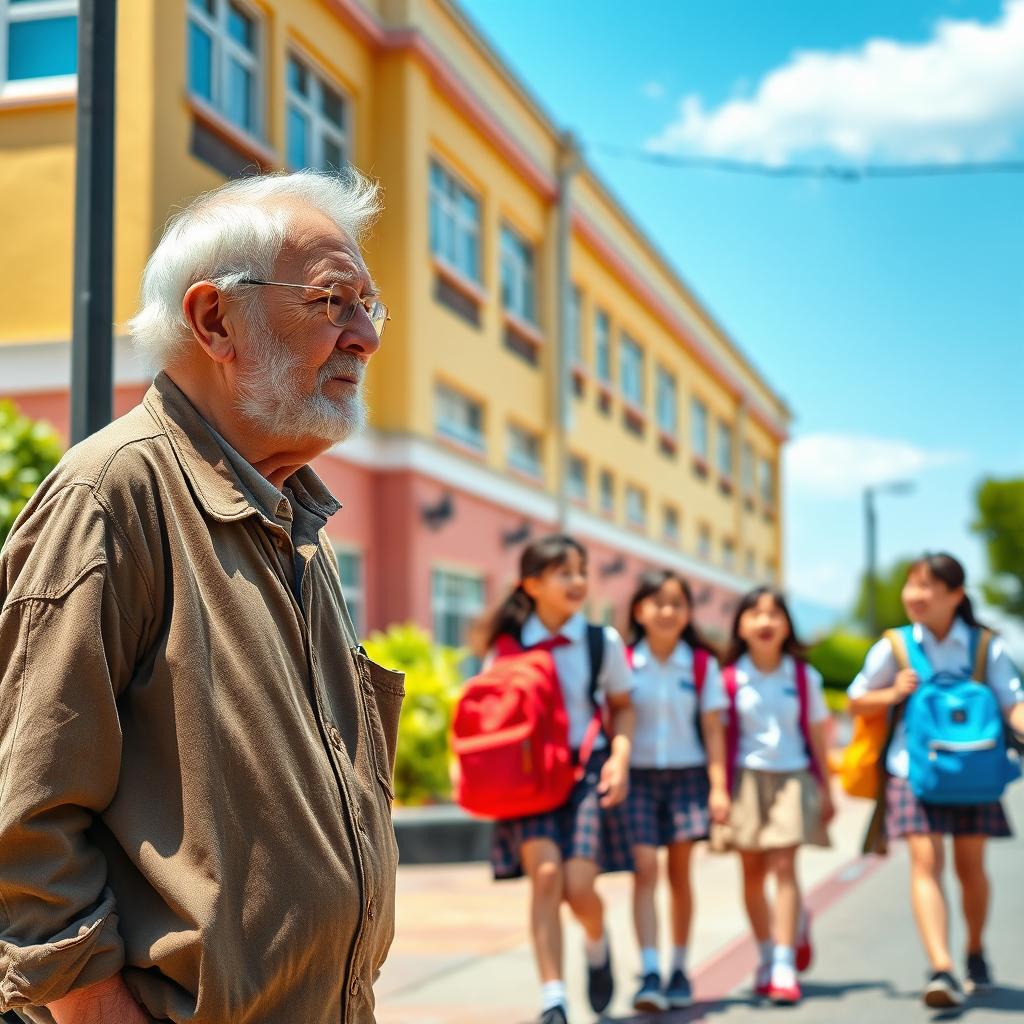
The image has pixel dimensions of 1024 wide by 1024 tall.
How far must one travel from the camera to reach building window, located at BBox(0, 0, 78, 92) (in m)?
12.5

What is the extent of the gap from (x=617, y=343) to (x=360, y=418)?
2682 centimetres

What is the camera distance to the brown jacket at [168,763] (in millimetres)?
1959

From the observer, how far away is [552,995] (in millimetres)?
5750

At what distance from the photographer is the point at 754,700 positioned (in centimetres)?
716

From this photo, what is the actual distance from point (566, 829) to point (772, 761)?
134 cm

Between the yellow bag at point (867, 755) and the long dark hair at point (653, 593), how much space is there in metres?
0.76

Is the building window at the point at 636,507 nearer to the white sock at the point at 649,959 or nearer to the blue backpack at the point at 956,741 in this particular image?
the blue backpack at the point at 956,741

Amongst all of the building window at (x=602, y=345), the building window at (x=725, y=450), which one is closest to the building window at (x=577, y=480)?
the building window at (x=602, y=345)

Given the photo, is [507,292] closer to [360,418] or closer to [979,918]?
[979,918]

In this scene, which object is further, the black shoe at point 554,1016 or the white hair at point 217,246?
the black shoe at point 554,1016

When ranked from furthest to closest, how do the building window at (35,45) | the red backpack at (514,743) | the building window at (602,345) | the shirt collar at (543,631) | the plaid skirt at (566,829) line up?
the building window at (602,345) < the building window at (35,45) < the shirt collar at (543,631) < the plaid skirt at (566,829) < the red backpack at (514,743)

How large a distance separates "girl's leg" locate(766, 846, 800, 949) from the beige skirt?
7 cm

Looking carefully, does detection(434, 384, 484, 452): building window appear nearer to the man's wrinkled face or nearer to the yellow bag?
the yellow bag

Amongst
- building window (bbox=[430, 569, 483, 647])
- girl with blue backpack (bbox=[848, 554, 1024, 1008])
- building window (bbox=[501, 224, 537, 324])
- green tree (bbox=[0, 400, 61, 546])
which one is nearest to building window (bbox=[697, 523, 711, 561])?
building window (bbox=[501, 224, 537, 324])
